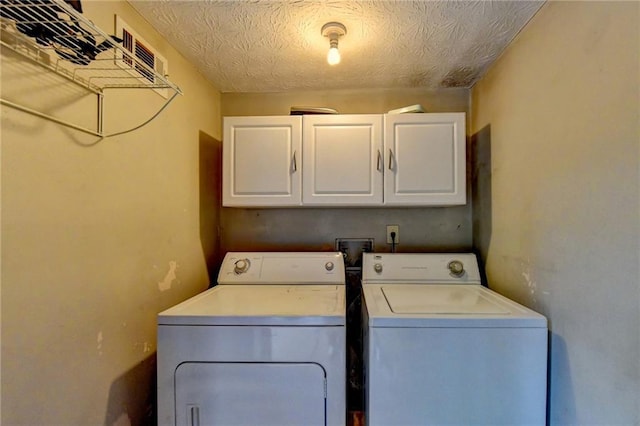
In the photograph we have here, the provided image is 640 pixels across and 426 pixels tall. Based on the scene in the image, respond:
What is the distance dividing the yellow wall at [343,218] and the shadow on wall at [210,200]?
0.29 ft

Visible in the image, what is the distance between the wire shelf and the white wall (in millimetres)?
1420

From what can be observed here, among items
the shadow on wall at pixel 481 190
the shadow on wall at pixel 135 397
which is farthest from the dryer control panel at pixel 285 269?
the shadow on wall at pixel 481 190

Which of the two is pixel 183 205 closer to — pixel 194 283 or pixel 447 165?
pixel 194 283

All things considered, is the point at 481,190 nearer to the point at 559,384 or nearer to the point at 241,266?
the point at 559,384

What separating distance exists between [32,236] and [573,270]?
1.75 meters

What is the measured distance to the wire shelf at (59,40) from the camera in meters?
0.77

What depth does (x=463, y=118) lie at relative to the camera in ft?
5.76

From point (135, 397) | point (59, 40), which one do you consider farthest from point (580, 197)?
point (135, 397)

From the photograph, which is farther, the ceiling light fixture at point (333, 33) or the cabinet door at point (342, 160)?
→ the cabinet door at point (342, 160)

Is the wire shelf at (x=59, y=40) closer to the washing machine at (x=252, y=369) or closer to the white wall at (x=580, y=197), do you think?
the washing machine at (x=252, y=369)

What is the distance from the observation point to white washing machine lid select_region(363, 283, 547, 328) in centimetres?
113

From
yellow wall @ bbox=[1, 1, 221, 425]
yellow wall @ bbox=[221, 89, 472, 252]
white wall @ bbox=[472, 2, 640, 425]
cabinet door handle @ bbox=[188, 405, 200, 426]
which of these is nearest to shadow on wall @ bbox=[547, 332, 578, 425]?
white wall @ bbox=[472, 2, 640, 425]

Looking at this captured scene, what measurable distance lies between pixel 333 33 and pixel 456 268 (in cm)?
144

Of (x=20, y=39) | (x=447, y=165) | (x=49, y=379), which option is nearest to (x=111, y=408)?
(x=49, y=379)
